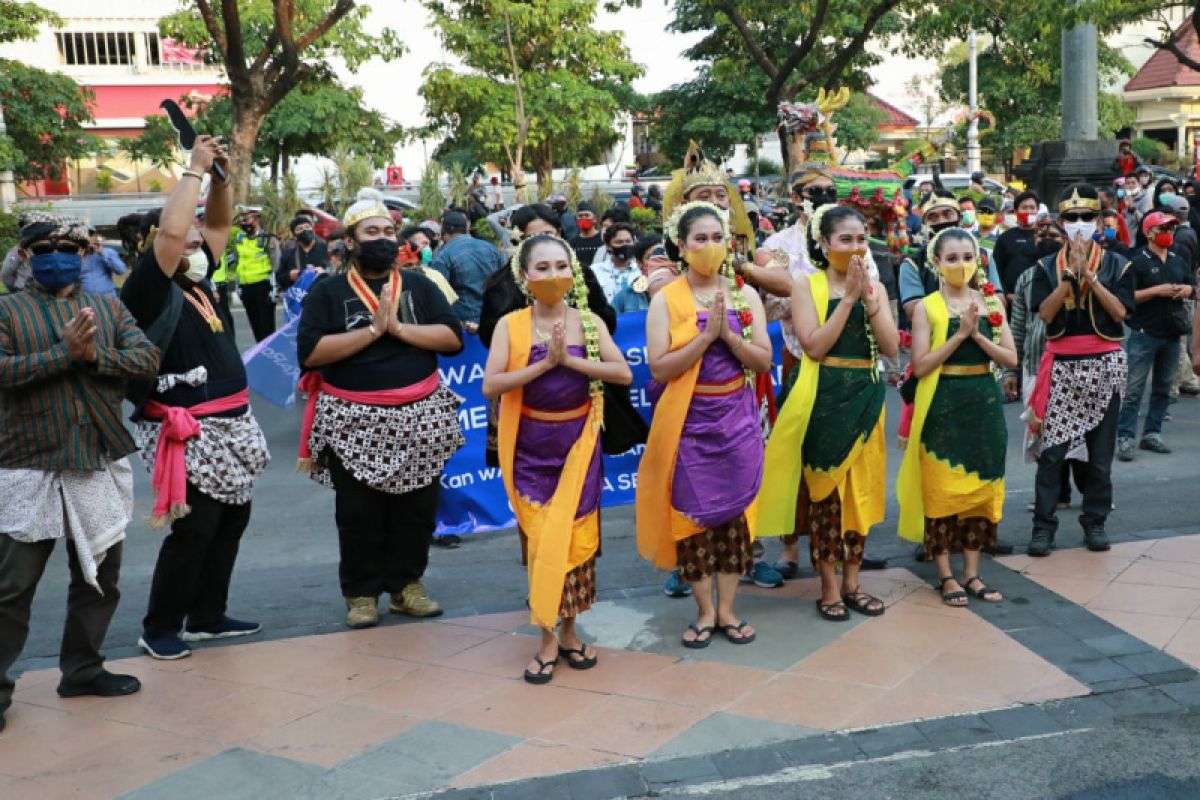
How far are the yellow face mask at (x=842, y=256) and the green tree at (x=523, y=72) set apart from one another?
2926 cm

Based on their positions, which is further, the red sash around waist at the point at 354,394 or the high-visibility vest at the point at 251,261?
the high-visibility vest at the point at 251,261

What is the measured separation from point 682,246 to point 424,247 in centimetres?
545

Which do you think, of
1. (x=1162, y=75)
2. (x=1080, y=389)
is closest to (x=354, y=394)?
(x=1080, y=389)

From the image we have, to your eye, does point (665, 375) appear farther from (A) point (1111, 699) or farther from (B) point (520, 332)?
(A) point (1111, 699)

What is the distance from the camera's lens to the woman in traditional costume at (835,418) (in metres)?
5.37

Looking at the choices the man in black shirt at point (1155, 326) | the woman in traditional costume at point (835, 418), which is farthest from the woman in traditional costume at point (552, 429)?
the man in black shirt at point (1155, 326)

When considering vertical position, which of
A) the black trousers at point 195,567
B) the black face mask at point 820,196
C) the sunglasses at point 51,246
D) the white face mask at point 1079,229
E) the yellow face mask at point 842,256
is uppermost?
the black face mask at point 820,196

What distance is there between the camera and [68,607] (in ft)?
15.8

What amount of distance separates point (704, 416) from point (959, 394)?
135 centimetres

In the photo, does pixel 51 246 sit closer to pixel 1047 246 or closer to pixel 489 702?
pixel 489 702

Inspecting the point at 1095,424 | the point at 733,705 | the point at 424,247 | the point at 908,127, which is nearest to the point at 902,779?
the point at 733,705

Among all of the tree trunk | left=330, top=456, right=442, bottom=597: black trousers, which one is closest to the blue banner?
left=330, top=456, right=442, bottom=597: black trousers

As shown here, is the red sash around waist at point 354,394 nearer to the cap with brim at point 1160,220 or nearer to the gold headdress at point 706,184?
the gold headdress at point 706,184

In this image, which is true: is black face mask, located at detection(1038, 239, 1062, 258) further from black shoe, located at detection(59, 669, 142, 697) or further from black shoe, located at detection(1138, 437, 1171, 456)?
black shoe, located at detection(59, 669, 142, 697)
